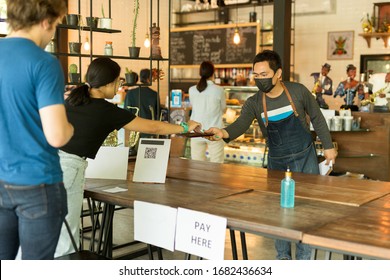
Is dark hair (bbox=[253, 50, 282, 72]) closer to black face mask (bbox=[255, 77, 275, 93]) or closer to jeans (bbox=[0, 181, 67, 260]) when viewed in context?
black face mask (bbox=[255, 77, 275, 93])

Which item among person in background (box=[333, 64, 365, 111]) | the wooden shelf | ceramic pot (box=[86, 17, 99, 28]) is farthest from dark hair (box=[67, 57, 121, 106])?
the wooden shelf

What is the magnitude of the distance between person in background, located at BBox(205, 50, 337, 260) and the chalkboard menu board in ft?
21.4

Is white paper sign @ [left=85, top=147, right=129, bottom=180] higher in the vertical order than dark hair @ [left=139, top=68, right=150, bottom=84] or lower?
lower

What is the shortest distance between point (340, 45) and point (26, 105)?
919 cm

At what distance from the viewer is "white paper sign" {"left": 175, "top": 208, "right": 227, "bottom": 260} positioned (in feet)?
7.93

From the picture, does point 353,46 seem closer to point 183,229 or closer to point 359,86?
point 359,86

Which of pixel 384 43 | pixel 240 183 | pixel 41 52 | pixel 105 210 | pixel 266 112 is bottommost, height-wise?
pixel 105 210

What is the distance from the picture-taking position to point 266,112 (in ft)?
13.1

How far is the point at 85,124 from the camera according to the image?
2.97 m

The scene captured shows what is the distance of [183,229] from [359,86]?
13.9 ft

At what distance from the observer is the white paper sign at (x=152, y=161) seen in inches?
135

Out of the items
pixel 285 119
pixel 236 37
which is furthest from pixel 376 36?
pixel 285 119

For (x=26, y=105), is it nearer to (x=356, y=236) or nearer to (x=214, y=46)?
(x=356, y=236)
